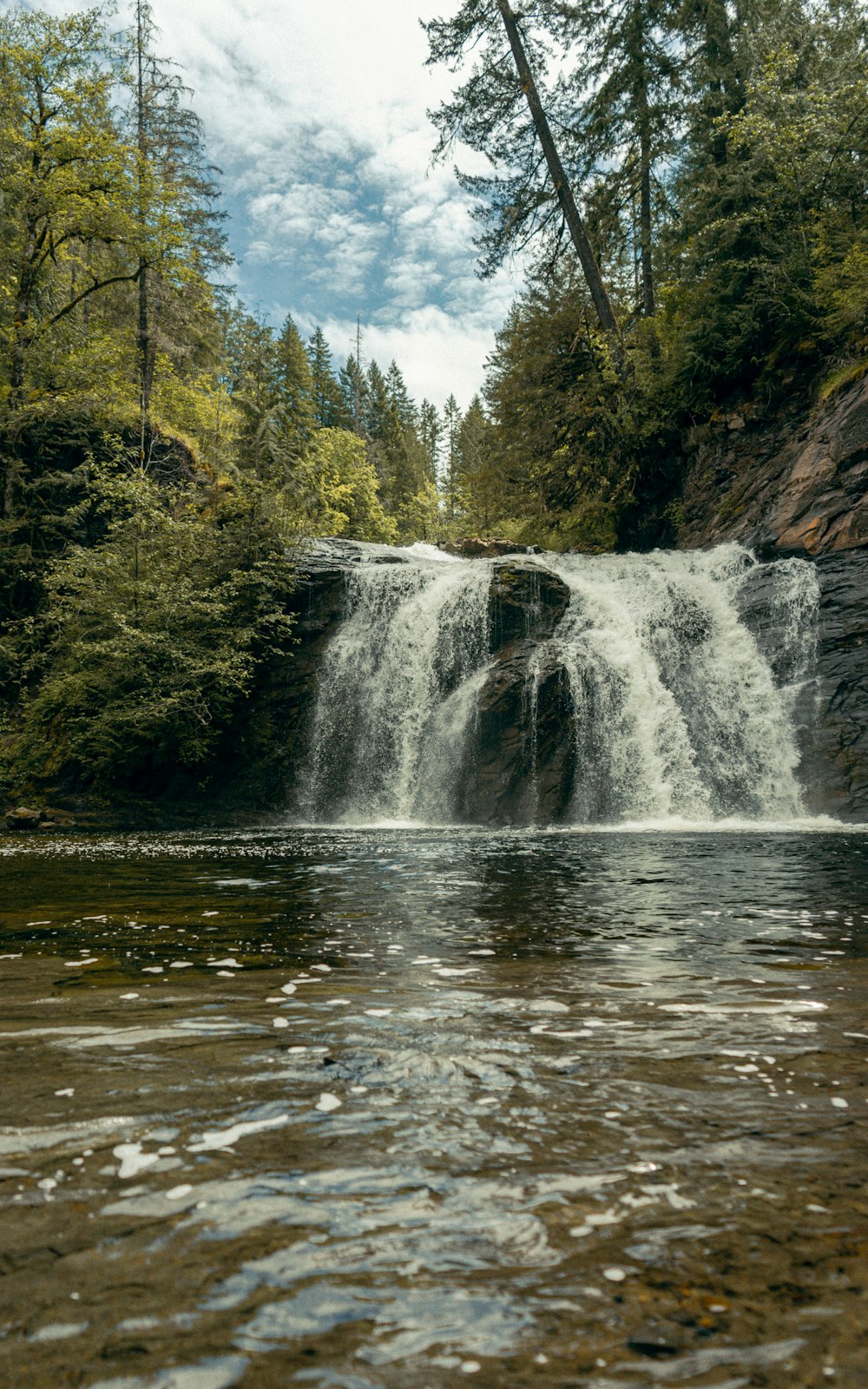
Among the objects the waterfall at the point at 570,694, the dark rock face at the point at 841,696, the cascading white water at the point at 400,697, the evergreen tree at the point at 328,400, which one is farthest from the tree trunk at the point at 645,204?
the evergreen tree at the point at 328,400

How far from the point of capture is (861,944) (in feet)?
16.0

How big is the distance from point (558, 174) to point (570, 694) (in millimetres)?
15637

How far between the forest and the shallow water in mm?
13512

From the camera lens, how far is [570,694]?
15.8 meters

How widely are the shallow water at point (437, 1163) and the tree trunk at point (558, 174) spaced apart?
2048cm

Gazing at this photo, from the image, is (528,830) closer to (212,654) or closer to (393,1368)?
(212,654)

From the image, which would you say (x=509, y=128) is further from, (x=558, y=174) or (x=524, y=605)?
(x=524, y=605)

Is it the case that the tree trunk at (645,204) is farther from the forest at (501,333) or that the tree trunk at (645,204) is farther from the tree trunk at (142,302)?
the tree trunk at (142,302)

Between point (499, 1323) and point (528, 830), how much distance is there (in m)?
12.3

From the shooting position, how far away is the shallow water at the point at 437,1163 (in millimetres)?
1467

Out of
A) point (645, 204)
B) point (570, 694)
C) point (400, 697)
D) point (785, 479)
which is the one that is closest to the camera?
point (570, 694)

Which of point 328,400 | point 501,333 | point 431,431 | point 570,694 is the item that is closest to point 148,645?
point 570,694

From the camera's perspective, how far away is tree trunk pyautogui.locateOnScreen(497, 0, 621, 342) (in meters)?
21.1

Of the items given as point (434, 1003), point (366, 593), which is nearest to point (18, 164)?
point (366, 593)
